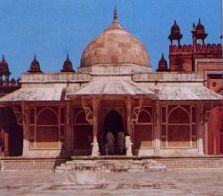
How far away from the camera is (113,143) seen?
76.9 feet

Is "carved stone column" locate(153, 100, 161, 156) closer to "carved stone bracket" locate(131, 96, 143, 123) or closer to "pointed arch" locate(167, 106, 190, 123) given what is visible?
"pointed arch" locate(167, 106, 190, 123)

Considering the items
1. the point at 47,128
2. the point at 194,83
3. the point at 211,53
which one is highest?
the point at 211,53

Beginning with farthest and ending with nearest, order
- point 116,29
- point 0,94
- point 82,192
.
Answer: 1. point 0,94
2. point 116,29
3. point 82,192

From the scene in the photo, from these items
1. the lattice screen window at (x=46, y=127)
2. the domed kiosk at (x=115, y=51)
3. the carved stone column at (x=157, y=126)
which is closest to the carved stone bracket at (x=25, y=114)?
the lattice screen window at (x=46, y=127)

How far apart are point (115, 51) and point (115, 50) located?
45 millimetres

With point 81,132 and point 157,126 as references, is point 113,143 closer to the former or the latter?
point 81,132

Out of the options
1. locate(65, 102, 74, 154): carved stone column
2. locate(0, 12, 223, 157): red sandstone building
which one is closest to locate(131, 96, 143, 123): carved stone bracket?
locate(0, 12, 223, 157): red sandstone building

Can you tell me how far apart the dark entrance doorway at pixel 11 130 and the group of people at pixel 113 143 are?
33.1ft

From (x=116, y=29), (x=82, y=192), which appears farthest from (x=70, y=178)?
(x=116, y=29)

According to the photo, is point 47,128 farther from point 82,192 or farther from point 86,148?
point 82,192

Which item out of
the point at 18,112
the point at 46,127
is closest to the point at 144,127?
the point at 46,127

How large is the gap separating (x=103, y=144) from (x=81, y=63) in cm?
558

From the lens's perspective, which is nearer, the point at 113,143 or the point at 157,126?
the point at 113,143

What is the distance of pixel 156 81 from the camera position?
25141 mm
